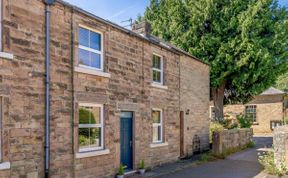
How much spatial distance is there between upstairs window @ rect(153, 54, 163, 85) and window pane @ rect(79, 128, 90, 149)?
220 inches

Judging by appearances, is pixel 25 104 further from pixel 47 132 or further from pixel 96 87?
pixel 96 87

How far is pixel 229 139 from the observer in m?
19.6

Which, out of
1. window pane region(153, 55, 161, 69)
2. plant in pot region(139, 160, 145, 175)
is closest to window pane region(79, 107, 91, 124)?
plant in pot region(139, 160, 145, 175)

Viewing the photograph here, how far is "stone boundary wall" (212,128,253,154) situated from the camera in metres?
18.0

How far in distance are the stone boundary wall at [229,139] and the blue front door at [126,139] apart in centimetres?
680

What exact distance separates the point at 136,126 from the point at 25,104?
5.82m

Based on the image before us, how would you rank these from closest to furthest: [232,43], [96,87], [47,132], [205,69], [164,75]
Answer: [47,132] < [96,87] < [164,75] < [205,69] < [232,43]

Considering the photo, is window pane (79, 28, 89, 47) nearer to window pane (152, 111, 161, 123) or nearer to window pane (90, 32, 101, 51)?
window pane (90, 32, 101, 51)

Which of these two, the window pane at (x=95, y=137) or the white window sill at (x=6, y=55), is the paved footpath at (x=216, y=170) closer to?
the window pane at (x=95, y=137)

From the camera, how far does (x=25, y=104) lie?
834cm

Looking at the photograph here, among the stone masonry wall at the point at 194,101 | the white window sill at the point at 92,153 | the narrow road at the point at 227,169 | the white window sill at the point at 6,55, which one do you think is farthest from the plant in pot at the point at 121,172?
the stone masonry wall at the point at 194,101

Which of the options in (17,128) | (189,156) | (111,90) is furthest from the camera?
(189,156)

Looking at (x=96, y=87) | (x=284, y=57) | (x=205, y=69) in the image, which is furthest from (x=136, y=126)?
(x=284, y=57)

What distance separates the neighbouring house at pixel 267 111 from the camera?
34.3m
